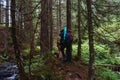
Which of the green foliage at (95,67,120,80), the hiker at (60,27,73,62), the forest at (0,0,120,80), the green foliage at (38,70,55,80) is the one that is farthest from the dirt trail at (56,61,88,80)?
the green foliage at (95,67,120,80)

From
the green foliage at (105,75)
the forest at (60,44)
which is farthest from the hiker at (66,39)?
the green foliage at (105,75)

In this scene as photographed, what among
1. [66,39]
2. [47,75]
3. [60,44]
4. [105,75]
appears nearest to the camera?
[47,75]

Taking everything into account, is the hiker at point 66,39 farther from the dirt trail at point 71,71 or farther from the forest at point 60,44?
the dirt trail at point 71,71

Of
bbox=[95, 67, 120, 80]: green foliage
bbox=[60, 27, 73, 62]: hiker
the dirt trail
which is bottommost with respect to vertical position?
bbox=[95, 67, 120, 80]: green foliage

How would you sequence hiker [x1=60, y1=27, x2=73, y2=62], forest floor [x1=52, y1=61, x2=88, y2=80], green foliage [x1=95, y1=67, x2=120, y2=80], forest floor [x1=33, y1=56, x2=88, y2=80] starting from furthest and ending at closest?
green foliage [x1=95, y1=67, x2=120, y2=80], hiker [x1=60, y1=27, x2=73, y2=62], forest floor [x1=52, y1=61, x2=88, y2=80], forest floor [x1=33, y1=56, x2=88, y2=80]

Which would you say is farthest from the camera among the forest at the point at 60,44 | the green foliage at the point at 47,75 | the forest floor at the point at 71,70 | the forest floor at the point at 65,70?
the forest floor at the point at 71,70

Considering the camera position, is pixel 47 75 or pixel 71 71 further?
pixel 71 71

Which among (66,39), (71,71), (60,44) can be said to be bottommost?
(71,71)

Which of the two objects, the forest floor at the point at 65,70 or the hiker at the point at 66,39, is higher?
the hiker at the point at 66,39

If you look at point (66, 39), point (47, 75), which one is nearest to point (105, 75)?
point (66, 39)

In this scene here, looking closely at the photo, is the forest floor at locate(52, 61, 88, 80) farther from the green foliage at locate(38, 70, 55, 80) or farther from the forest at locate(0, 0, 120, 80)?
the green foliage at locate(38, 70, 55, 80)

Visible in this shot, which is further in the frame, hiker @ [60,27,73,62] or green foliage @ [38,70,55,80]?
hiker @ [60,27,73,62]

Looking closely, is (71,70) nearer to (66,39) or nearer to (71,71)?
(71,71)

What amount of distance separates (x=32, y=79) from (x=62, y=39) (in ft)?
11.0
